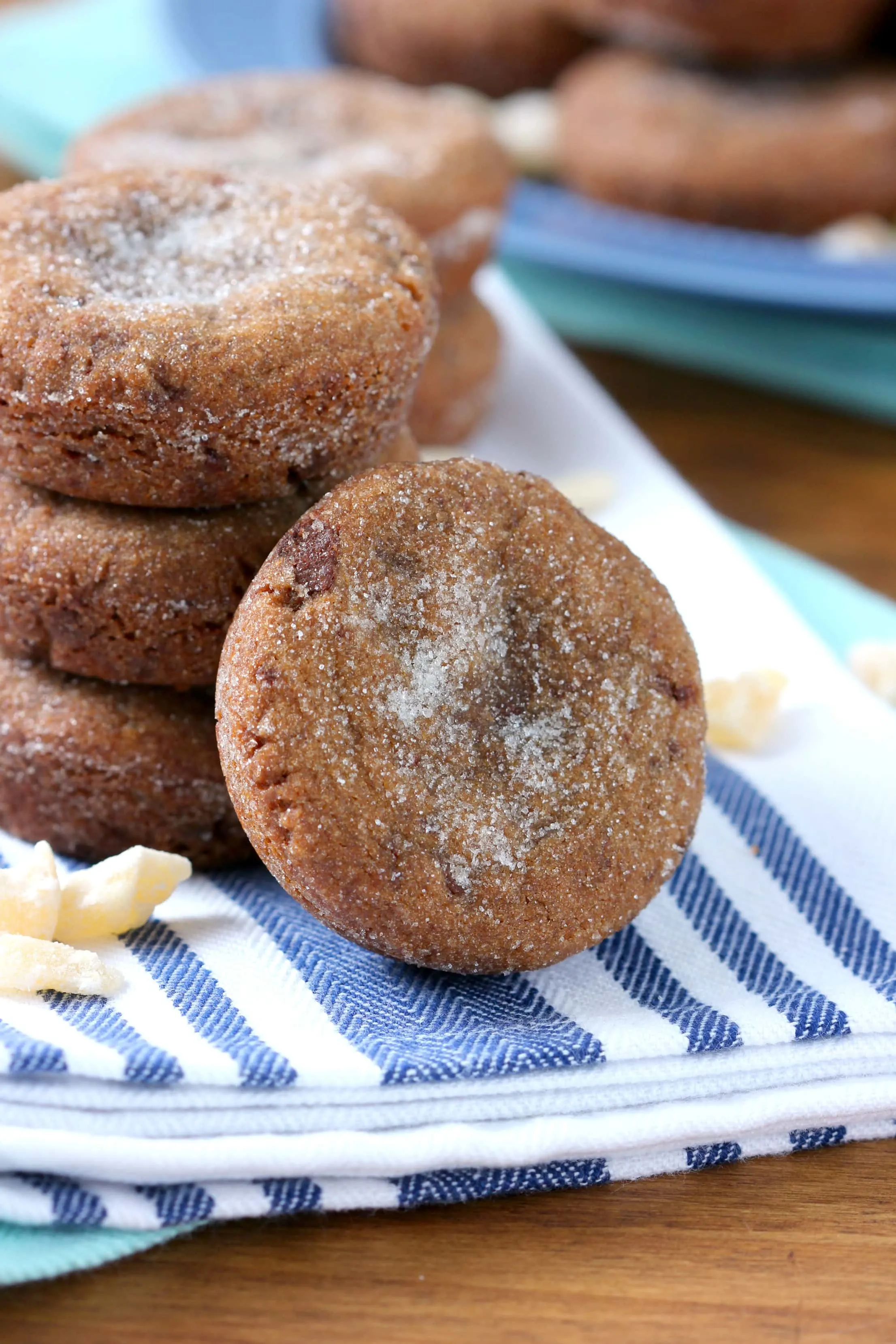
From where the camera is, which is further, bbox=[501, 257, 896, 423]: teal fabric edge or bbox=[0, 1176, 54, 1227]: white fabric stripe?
bbox=[501, 257, 896, 423]: teal fabric edge

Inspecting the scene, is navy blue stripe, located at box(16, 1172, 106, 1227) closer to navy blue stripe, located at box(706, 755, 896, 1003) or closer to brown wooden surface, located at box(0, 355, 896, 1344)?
brown wooden surface, located at box(0, 355, 896, 1344)

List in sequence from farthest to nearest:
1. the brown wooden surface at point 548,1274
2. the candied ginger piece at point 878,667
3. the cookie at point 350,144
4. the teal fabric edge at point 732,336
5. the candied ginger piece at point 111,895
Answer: the teal fabric edge at point 732,336, the cookie at point 350,144, the candied ginger piece at point 878,667, the candied ginger piece at point 111,895, the brown wooden surface at point 548,1274

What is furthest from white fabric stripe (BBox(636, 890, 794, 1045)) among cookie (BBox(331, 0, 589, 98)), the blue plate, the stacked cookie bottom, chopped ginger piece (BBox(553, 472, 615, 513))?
cookie (BBox(331, 0, 589, 98))

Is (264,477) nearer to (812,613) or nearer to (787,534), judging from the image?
(812,613)

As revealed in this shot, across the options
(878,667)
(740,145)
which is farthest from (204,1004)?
(740,145)

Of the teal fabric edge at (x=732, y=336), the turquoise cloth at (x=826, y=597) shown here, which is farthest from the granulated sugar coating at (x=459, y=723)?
the teal fabric edge at (x=732, y=336)

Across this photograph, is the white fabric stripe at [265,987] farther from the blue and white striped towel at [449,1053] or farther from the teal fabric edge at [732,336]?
the teal fabric edge at [732,336]

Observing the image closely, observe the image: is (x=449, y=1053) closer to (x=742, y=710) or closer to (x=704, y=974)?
(x=704, y=974)
